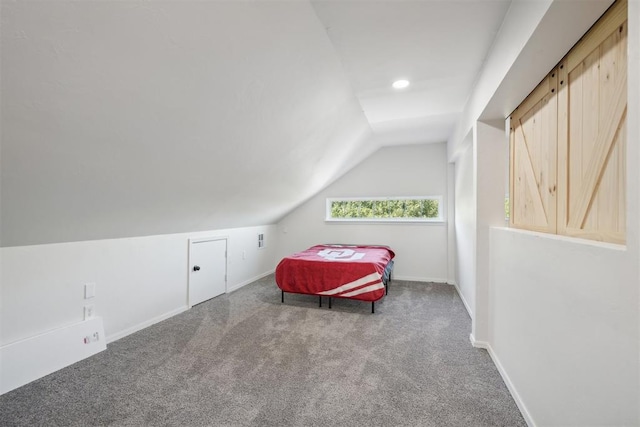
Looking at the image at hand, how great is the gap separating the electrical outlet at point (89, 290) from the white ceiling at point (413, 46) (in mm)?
2797

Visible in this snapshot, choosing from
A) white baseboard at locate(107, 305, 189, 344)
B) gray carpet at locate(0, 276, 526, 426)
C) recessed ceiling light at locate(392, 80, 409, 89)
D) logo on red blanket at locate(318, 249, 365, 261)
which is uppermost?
recessed ceiling light at locate(392, 80, 409, 89)

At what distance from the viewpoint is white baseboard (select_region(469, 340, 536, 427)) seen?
1.51 m

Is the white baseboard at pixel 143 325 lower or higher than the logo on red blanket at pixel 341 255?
lower

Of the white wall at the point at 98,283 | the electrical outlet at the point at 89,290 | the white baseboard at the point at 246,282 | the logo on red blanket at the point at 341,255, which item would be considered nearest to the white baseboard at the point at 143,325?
the white wall at the point at 98,283

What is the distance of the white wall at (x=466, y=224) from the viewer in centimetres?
314

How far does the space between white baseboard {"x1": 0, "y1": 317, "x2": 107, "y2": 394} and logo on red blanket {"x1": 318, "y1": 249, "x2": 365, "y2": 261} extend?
2.46 m

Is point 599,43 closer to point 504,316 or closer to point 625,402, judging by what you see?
point 625,402

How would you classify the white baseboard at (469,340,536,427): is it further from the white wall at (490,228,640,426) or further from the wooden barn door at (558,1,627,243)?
the wooden barn door at (558,1,627,243)

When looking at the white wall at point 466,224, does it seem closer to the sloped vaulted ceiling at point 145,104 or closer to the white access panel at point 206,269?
the sloped vaulted ceiling at point 145,104

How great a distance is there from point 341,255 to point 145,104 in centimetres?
298

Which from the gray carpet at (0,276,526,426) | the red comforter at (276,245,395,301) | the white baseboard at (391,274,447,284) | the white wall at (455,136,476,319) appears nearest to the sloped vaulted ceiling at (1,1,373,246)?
the gray carpet at (0,276,526,426)

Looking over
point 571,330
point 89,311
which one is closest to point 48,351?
point 89,311

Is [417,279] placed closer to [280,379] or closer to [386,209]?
[386,209]

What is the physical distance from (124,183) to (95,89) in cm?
83
